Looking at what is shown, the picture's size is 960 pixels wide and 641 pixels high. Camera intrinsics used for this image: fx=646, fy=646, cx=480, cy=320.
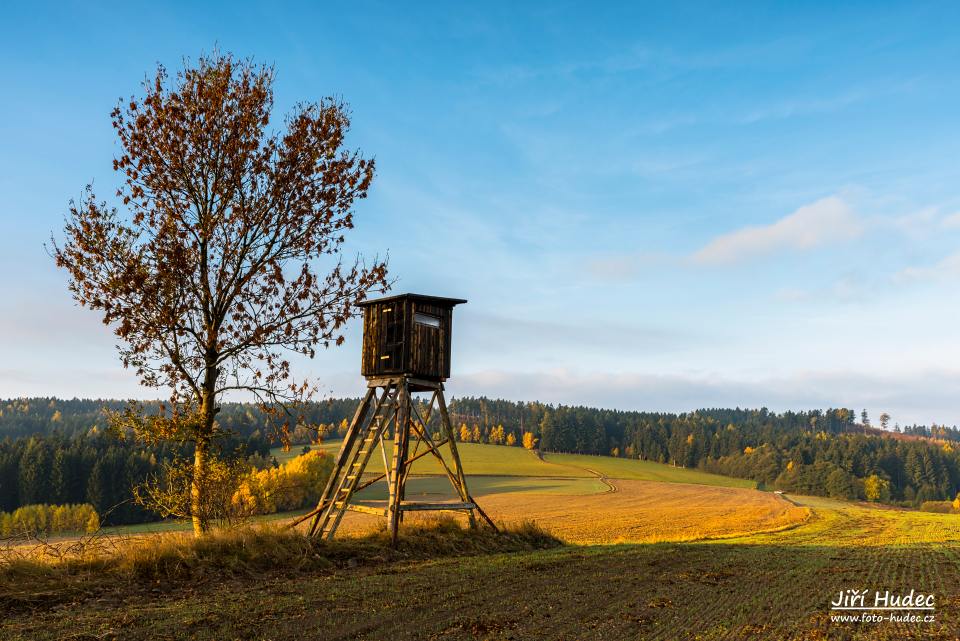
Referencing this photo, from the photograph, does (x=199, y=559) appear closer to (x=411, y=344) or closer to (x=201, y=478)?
(x=201, y=478)

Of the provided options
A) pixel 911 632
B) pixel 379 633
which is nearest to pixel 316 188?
pixel 379 633

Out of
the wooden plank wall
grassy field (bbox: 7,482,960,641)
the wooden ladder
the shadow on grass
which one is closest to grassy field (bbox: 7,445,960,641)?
grassy field (bbox: 7,482,960,641)

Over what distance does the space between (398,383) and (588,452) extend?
132598 millimetres

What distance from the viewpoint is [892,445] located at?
5172 inches

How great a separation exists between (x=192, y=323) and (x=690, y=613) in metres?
12.5

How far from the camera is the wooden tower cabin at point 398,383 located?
62.1 feet

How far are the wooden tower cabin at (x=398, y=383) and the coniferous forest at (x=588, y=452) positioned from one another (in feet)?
10.4

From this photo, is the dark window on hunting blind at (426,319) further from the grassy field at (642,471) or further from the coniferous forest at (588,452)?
the grassy field at (642,471)

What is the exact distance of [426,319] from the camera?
19969mm

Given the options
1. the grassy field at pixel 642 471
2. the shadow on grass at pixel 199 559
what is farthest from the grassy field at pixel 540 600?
the grassy field at pixel 642 471

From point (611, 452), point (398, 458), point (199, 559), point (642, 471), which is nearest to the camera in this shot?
point (199, 559)

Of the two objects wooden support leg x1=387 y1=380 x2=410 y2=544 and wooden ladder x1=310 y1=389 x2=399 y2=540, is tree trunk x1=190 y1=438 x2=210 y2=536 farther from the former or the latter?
wooden support leg x1=387 y1=380 x2=410 y2=544

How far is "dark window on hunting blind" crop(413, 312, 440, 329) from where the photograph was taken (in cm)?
1970

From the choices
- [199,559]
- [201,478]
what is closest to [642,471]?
[201,478]
